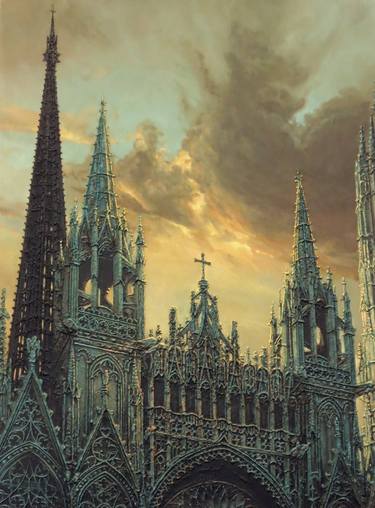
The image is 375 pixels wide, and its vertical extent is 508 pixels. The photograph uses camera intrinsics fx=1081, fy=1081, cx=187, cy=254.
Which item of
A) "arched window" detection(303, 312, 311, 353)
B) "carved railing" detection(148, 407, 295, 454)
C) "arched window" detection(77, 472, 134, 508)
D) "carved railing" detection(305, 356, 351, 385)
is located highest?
"arched window" detection(303, 312, 311, 353)

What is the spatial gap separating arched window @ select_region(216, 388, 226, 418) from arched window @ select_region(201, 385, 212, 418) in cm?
30

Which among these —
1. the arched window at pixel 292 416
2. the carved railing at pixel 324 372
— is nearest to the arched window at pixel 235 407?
the arched window at pixel 292 416

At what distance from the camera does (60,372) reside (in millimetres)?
33250

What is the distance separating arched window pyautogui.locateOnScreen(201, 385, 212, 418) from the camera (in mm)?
34438

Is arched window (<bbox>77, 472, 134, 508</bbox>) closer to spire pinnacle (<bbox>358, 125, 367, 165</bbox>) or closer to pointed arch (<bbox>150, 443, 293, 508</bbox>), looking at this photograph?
pointed arch (<bbox>150, 443, 293, 508</bbox>)

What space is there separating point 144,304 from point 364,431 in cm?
1690

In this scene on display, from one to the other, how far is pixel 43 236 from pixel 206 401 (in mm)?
16154

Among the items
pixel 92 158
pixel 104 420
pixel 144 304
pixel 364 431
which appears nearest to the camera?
pixel 104 420

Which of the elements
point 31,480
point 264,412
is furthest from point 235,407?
point 31,480

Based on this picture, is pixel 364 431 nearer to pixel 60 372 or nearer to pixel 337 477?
pixel 337 477

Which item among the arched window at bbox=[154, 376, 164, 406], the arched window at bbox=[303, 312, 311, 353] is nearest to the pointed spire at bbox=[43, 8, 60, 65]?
the arched window at bbox=[303, 312, 311, 353]

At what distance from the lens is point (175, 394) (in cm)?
3400

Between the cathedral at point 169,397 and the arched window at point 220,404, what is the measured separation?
0.03 metres

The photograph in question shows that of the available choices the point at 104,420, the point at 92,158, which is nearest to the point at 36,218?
the point at 92,158
